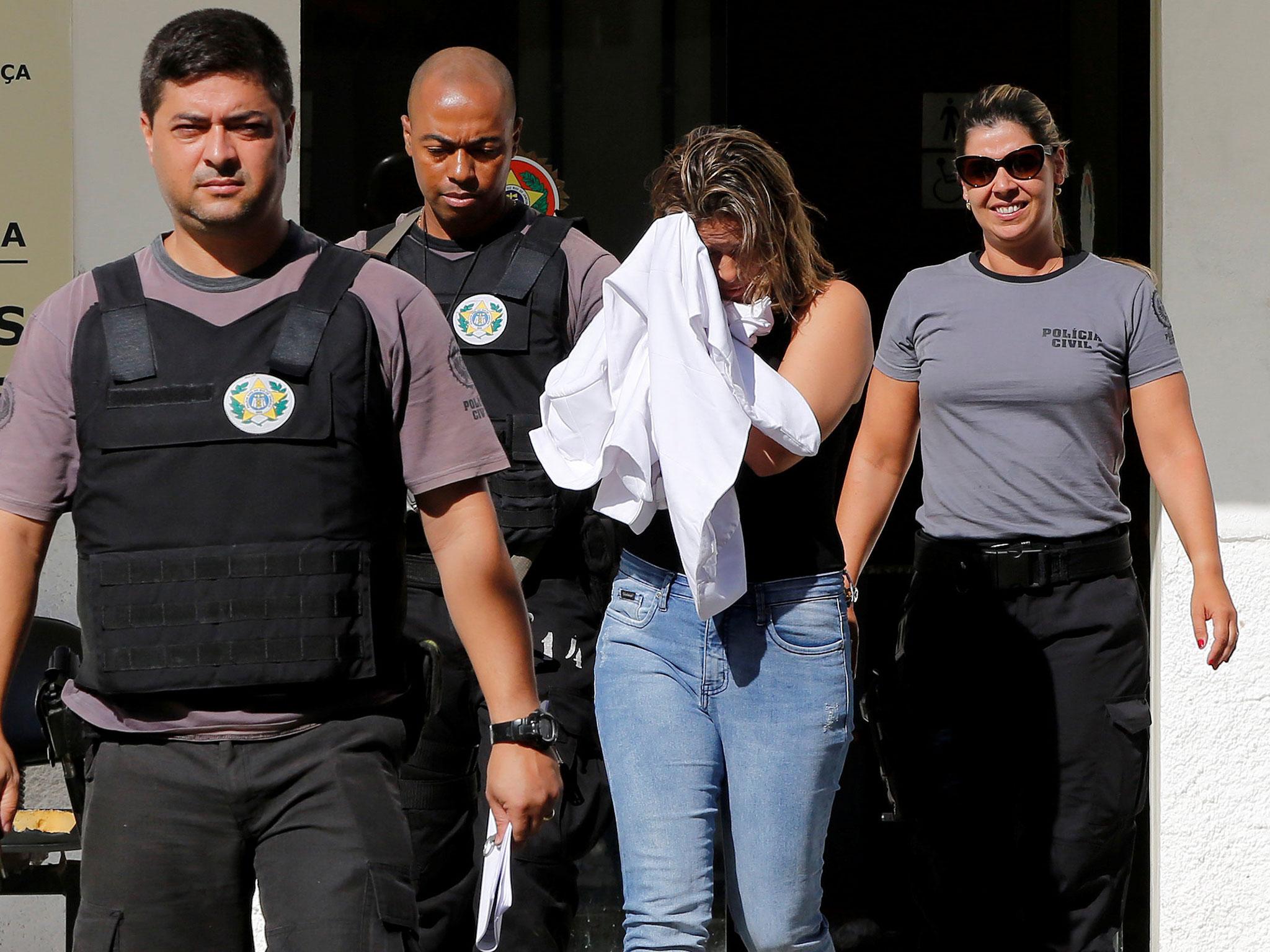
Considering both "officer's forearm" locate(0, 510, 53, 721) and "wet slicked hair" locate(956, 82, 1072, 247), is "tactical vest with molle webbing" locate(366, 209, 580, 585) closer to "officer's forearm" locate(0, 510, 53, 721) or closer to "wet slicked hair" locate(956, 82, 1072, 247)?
"wet slicked hair" locate(956, 82, 1072, 247)

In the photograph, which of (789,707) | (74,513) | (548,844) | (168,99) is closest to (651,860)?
(789,707)

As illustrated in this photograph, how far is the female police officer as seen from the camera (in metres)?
3.64

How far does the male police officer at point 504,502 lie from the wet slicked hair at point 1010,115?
0.90m

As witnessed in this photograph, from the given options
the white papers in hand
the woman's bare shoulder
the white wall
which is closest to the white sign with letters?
the woman's bare shoulder

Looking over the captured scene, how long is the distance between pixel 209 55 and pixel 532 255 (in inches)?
53.1

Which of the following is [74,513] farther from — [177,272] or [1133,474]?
[1133,474]

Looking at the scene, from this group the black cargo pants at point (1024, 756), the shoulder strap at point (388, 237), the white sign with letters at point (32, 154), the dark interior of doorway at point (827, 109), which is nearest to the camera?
the black cargo pants at point (1024, 756)

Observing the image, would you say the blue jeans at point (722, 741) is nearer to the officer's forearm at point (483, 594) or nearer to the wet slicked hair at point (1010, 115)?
the officer's forearm at point (483, 594)

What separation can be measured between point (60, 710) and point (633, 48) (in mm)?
2438

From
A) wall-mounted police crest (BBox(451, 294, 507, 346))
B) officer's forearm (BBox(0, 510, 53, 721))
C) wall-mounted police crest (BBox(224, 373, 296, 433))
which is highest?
wall-mounted police crest (BBox(451, 294, 507, 346))

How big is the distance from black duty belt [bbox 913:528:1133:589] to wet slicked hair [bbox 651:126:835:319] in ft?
2.80

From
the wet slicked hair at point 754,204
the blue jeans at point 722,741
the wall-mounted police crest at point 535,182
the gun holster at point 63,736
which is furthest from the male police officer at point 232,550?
the wall-mounted police crest at point 535,182

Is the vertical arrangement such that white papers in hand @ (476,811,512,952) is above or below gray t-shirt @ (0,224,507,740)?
below

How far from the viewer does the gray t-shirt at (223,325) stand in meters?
2.51
